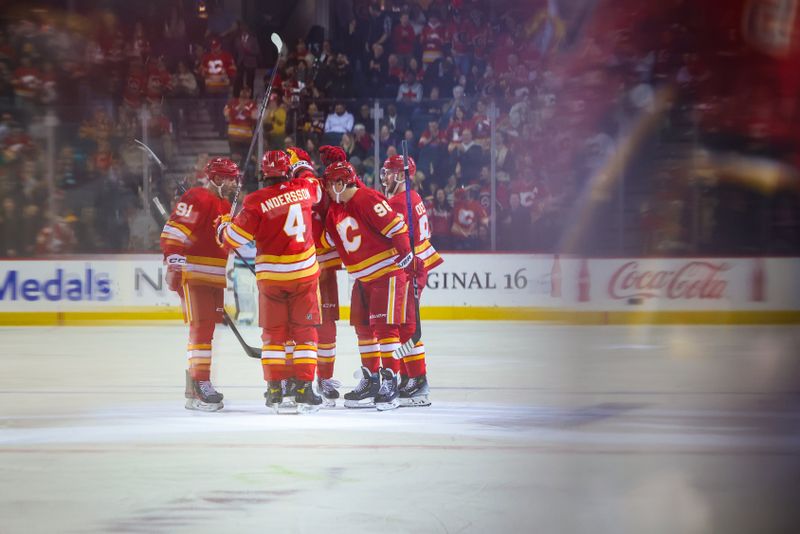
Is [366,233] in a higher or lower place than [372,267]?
higher

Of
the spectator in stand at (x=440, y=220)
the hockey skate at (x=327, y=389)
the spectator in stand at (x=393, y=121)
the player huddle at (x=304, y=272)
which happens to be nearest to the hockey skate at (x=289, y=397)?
the player huddle at (x=304, y=272)

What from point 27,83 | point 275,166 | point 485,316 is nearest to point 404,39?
point 485,316

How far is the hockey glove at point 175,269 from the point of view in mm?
7094

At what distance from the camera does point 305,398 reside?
23.0ft

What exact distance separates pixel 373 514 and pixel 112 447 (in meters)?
2.18

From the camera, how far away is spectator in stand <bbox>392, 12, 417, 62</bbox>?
15.6 meters

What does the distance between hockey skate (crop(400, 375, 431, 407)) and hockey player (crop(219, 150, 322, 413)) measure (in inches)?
26.9

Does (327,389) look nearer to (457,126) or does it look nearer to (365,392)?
(365,392)

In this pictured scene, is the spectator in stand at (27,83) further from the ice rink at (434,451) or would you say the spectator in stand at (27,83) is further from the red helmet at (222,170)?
the red helmet at (222,170)

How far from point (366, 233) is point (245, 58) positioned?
347 inches

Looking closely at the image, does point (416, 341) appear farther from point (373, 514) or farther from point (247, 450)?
point (373, 514)

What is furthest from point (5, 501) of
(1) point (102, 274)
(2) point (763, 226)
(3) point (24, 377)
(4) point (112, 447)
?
(2) point (763, 226)

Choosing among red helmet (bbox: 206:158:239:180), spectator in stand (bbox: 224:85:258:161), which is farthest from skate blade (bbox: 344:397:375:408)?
spectator in stand (bbox: 224:85:258:161)

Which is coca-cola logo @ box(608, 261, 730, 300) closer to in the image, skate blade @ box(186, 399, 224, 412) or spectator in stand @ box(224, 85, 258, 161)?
spectator in stand @ box(224, 85, 258, 161)
